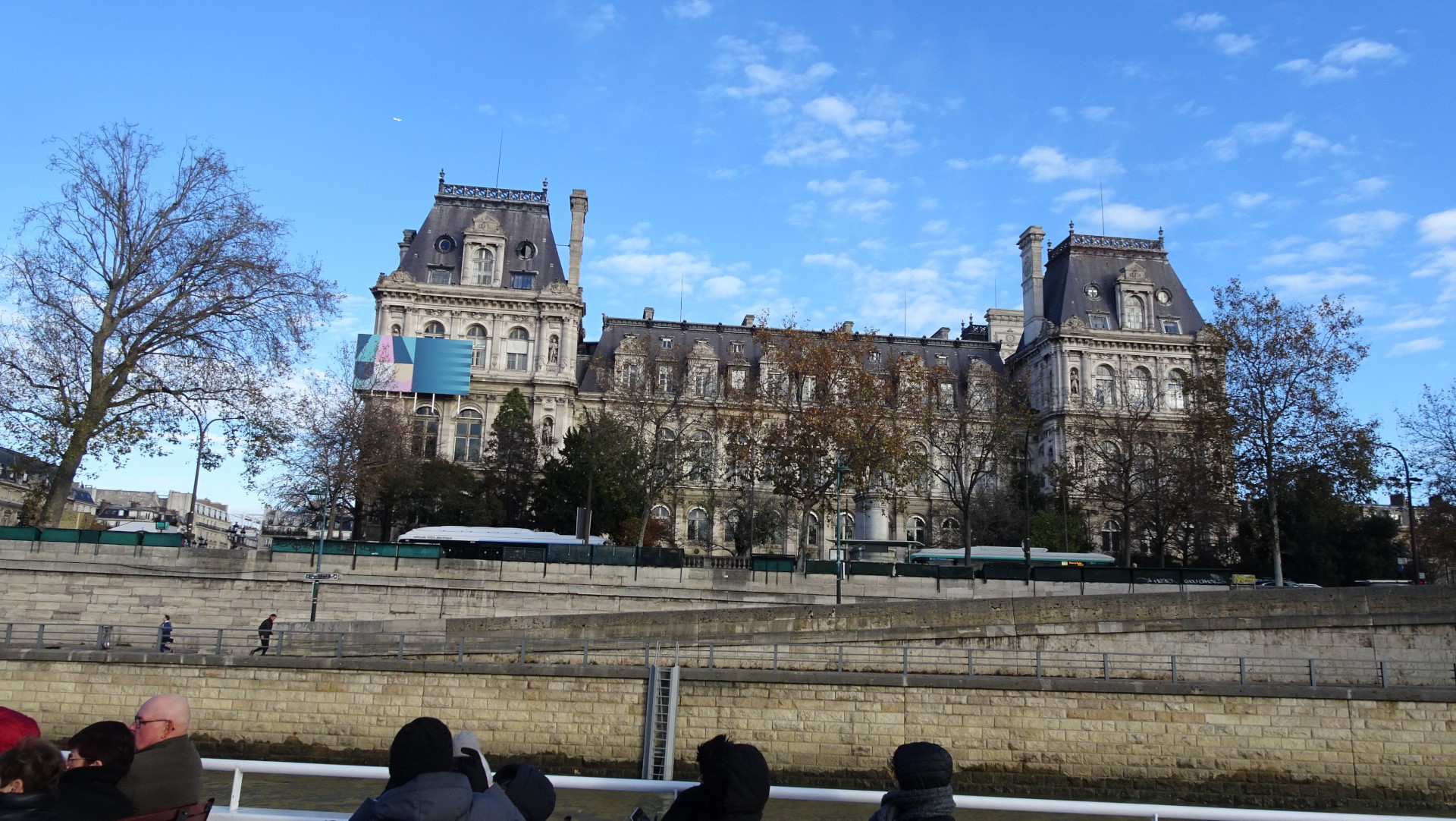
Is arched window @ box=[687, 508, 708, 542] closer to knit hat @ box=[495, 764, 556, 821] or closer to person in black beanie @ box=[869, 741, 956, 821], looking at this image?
knit hat @ box=[495, 764, 556, 821]

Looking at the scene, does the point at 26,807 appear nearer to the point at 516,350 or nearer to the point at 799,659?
the point at 799,659

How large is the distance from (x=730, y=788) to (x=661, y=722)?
1710 centimetres

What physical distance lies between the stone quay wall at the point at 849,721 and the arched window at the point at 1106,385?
132 ft

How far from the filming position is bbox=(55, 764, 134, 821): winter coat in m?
4.75

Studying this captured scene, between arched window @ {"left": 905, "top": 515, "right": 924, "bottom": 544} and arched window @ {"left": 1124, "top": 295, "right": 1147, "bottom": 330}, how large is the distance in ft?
54.8

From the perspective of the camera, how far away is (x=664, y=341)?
61906 mm

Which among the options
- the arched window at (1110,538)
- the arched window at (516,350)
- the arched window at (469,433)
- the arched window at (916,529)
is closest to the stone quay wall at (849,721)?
the arched window at (469,433)

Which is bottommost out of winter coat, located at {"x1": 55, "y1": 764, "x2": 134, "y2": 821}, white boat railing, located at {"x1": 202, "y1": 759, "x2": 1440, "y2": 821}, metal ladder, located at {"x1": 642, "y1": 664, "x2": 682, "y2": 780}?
metal ladder, located at {"x1": 642, "y1": 664, "x2": 682, "y2": 780}

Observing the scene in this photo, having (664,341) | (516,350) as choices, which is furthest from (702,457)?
(516,350)

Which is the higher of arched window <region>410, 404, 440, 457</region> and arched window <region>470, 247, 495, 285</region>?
arched window <region>470, 247, 495, 285</region>

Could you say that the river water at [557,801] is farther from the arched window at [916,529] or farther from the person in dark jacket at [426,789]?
the arched window at [916,529]

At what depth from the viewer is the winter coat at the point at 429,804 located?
4.50 m

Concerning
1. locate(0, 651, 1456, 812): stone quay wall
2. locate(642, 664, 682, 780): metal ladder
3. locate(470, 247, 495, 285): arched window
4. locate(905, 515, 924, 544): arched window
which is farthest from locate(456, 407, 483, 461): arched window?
locate(642, 664, 682, 780): metal ladder

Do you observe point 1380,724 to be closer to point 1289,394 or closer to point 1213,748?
point 1213,748
